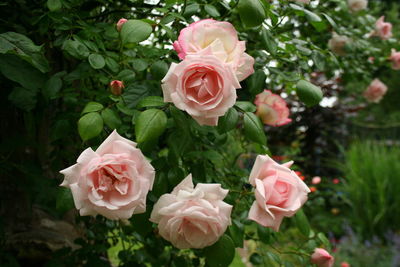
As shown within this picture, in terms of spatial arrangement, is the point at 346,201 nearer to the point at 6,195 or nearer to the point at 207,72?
the point at 6,195

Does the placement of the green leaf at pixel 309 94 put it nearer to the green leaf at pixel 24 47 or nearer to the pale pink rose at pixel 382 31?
the green leaf at pixel 24 47

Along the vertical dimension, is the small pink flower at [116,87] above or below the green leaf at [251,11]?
below

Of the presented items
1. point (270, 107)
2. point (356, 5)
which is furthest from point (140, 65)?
point (356, 5)

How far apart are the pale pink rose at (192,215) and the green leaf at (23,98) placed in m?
0.41

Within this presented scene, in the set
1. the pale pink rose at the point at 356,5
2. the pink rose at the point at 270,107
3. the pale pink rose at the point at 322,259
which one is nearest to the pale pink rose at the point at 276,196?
the pale pink rose at the point at 322,259

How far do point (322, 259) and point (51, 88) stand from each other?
28.5 inches

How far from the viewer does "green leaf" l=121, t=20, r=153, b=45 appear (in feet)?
2.25

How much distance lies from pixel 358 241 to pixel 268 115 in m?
2.25

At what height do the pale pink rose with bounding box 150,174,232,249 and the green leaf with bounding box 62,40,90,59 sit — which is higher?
the green leaf with bounding box 62,40,90,59

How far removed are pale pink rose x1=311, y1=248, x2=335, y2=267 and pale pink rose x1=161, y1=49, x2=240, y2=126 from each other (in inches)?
20.6

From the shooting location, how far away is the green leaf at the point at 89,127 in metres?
0.67

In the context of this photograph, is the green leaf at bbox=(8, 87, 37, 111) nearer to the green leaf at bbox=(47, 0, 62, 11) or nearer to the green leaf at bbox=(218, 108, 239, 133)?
the green leaf at bbox=(47, 0, 62, 11)

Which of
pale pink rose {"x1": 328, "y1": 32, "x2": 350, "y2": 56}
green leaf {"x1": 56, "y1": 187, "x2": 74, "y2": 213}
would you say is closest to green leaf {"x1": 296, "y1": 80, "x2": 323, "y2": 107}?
green leaf {"x1": 56, "y1": 187, "x2": 74, "y2": 213}

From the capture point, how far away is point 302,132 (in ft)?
11.7
